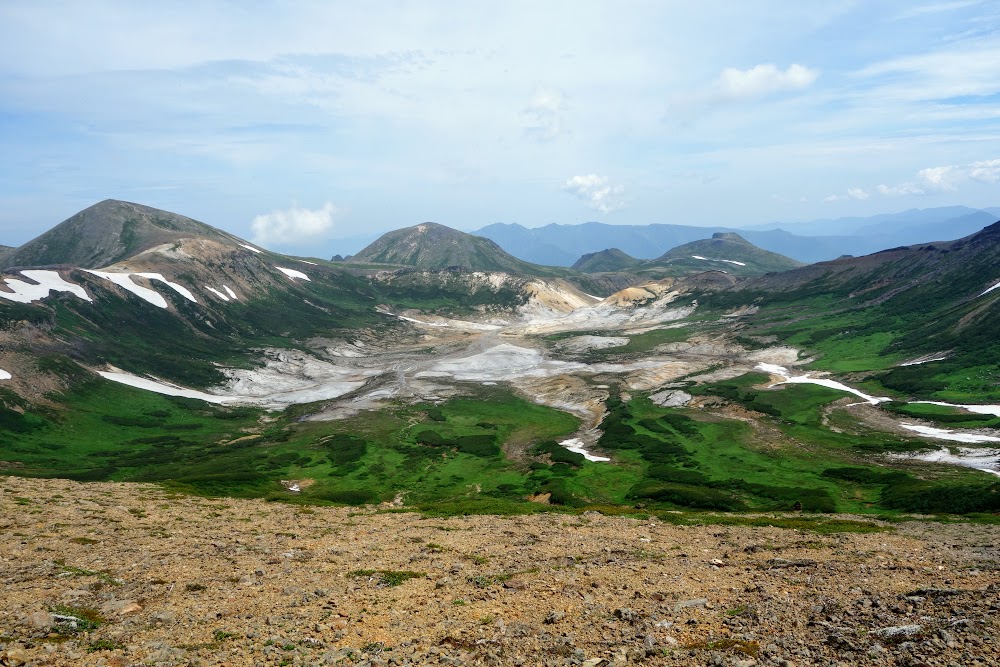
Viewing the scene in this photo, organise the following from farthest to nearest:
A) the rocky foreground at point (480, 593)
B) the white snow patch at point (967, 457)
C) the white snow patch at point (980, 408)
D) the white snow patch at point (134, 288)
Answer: the white snow patch at point (134, 288) → the white snow patch at point (980, 408) → the white snow patch at point (967, 457) → the rocky foreground at point (480, 593)

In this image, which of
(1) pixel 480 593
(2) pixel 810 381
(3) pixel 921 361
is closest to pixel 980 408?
(2) pixel 810 381

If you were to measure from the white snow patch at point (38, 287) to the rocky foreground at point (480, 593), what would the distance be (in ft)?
441

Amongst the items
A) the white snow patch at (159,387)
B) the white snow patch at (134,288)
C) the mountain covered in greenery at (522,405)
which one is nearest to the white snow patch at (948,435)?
the mountain covered in greenery at (522,405)

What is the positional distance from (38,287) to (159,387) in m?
59.5

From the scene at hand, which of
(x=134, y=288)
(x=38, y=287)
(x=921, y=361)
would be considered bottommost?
(x=921, y=361)

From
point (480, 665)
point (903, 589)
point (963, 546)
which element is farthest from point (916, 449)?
point (480, 665)

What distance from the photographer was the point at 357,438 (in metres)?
98.2

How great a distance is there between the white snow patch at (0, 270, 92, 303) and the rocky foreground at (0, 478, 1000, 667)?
13448cm

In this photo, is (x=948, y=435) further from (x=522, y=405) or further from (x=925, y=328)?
(x=925, y=328)

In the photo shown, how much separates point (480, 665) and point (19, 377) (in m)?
125

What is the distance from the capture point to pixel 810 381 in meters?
127

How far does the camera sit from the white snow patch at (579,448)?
3295 inches

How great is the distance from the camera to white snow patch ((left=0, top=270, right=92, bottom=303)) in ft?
464

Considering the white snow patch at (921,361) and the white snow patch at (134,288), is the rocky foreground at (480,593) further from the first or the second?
the white snow patch at (134,288)
